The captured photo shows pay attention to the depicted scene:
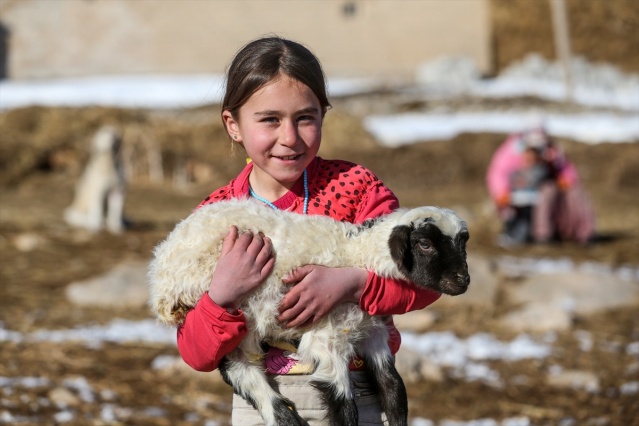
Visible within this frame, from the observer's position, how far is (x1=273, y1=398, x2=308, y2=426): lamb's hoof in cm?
272

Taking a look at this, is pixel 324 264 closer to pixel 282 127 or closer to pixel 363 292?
pixel 363 292

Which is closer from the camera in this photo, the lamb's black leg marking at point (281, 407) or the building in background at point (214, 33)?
the lamb's black leg marking at point (281, 407)

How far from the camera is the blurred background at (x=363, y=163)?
6516 millimetres

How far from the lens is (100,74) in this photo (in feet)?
99.3

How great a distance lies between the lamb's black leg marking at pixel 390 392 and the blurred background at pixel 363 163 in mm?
1541

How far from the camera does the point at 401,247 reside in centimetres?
271

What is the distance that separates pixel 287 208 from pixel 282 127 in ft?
0.84

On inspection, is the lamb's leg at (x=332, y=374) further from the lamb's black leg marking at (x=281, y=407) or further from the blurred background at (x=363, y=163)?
the blurred background at (x=363, y=163)

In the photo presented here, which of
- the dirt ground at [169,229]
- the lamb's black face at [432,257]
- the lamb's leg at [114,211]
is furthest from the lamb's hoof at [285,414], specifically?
the lamb's leg at [114,211]

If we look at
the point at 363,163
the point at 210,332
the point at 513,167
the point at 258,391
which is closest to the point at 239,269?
the point at 210,332

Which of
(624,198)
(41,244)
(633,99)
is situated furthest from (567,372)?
(633,99)

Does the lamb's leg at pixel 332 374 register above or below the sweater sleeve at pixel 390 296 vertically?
below

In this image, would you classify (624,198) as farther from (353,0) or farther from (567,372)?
(353,0)

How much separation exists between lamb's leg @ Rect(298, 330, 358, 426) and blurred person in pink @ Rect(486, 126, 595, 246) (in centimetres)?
992
